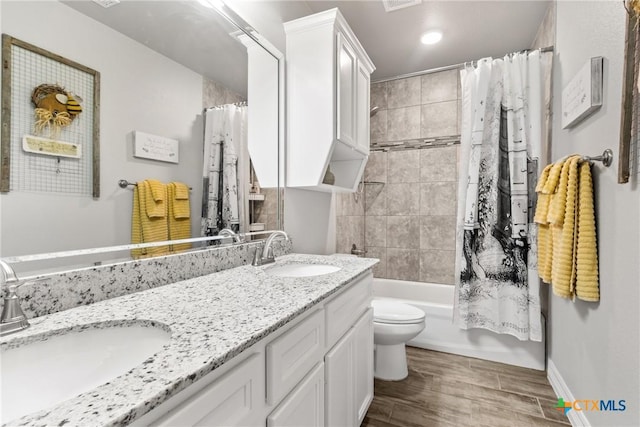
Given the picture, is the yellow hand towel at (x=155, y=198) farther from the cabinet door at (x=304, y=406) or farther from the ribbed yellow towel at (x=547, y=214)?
the ribbed yellow towel at (x=547, y=214)

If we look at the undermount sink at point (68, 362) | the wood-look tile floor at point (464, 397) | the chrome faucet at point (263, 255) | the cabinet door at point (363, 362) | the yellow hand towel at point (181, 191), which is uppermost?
the yellow hand towel at point (181, 191)

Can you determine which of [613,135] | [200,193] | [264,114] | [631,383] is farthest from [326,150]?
[631,383]

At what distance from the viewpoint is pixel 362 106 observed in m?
2.12

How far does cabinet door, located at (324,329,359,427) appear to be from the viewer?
3.60 ft

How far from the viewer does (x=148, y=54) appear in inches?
40.4

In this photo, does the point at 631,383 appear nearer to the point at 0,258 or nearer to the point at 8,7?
the point at 0,258

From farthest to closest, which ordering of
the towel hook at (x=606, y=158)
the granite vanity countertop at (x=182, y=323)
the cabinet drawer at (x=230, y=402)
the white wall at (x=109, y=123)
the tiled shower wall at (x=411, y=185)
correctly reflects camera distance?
the tiled shower wall at (x=411, y=185), the towel hook at (x=606, y=158), the white wall at (x=109, y=123), the cabinet drawer at (x=230, y=402), the granite vanity countertop at (x=182, y=323)

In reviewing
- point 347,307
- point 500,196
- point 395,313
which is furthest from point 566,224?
point 395,313

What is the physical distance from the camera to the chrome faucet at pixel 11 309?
2.10 feet

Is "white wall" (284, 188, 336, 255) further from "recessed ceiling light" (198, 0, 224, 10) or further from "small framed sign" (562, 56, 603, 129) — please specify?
"small framed sign" (562, 56, 603, 129)

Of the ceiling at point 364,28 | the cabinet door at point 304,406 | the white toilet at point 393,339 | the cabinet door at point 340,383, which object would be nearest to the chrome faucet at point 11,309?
the cabinet door at point 304,406

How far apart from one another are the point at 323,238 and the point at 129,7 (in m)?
1.76

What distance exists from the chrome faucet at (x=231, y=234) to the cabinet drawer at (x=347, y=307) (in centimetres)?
60

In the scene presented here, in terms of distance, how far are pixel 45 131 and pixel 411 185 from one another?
2976mm
